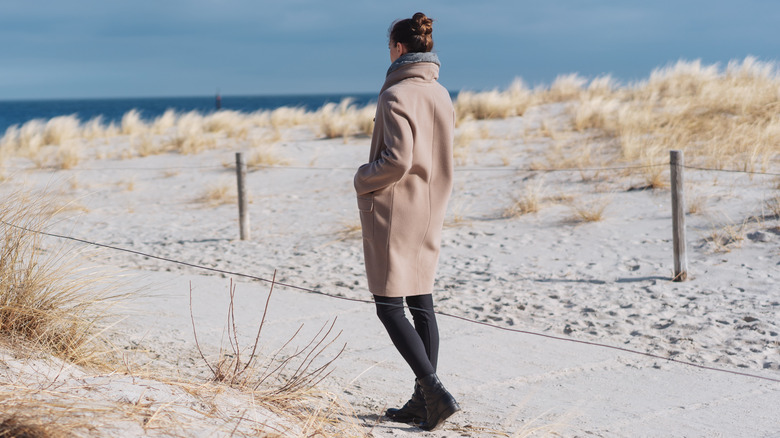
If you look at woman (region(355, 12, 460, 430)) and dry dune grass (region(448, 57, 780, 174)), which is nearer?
woman (region(355, 12, 460, 430))

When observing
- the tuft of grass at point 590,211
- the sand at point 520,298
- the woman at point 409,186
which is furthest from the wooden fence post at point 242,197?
the woman at point 409,186

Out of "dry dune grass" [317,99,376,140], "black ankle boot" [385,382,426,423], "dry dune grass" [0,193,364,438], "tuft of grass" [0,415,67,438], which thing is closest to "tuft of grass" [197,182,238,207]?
"dry dune grass" [317,99,376,140]

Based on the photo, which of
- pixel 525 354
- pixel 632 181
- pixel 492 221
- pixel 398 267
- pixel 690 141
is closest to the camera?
pixel 398 267

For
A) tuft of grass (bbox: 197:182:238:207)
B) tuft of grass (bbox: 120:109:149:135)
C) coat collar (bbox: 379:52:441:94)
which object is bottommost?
tuft of grass (bbox: 197:182:238:207)

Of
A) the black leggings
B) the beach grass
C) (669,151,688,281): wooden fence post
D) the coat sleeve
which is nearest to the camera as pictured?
the coat sleeve

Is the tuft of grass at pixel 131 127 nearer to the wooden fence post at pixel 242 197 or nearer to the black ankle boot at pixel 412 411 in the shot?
the wooden fence post at pixel 242 197

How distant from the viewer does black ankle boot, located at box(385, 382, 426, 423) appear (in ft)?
10.0

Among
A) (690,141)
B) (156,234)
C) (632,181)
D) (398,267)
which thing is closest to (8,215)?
(398,267)

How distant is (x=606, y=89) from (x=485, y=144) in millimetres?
6051

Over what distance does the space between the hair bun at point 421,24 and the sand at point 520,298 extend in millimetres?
1578

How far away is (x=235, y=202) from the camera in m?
10.1

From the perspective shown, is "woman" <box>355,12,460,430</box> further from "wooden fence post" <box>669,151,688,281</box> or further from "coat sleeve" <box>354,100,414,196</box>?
"wooden fence post" <box>669,151,688,281</box>

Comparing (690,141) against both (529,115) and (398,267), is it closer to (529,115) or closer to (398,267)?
(529,115)

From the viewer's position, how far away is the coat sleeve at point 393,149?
8.69 feet
